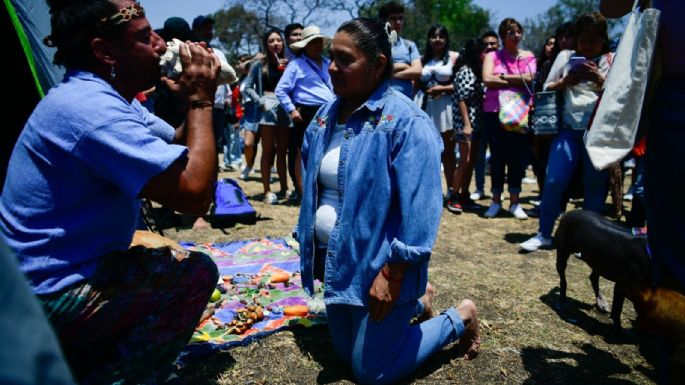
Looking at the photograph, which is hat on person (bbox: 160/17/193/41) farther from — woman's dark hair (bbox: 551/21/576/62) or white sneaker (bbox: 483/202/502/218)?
white sneaker (bbox: 483/202/502/218)

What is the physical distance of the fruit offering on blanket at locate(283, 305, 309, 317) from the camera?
332cm

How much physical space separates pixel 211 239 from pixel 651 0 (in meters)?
4.22

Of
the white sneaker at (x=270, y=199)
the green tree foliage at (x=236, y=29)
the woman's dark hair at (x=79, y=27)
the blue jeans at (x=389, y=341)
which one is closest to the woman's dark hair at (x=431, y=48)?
the white sneaker at (x=270, y=199)

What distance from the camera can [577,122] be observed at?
4.29 m

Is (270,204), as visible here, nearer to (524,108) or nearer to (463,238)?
(463,238)

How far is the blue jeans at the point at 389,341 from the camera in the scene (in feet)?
7.92

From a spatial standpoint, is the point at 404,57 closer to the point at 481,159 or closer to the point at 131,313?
the point at 481,159

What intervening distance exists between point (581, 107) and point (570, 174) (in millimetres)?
581

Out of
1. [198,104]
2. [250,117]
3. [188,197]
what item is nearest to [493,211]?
[250,117]

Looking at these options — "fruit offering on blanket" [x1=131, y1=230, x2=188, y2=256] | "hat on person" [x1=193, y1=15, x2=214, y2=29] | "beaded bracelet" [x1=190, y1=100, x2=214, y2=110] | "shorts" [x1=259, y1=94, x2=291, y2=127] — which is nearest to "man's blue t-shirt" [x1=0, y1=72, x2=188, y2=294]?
"beaded bracelet" [x1=190, y1=100, x2=214, y2=110]

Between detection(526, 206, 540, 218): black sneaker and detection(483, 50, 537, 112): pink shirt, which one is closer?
detection(483, 50, 537, 112): pink shirt

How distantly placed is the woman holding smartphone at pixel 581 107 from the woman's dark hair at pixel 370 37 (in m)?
2.40

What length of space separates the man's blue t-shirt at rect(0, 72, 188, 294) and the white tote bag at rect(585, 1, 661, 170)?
5.43 feet

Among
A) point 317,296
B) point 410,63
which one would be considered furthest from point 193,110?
point 410,63
